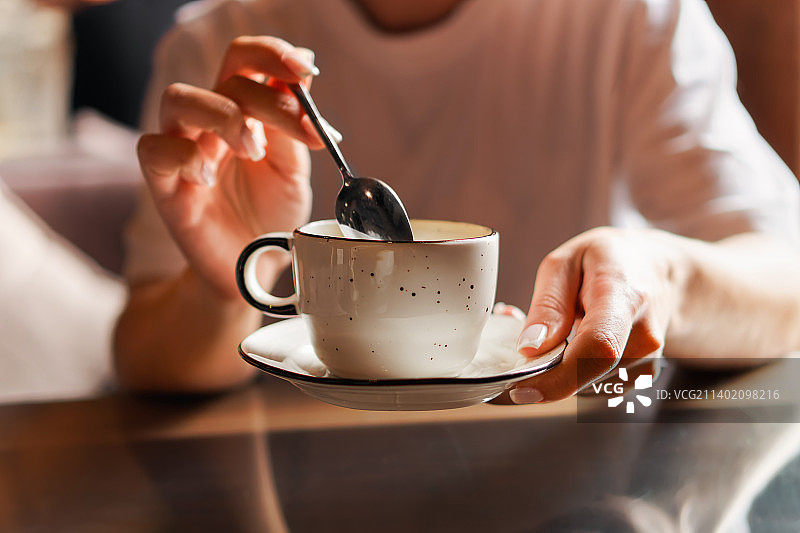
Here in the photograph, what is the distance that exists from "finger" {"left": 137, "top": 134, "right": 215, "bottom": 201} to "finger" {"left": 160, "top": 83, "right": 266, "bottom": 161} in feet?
0.06

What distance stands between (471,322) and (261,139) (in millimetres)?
289

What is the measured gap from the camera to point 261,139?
0.62 metres

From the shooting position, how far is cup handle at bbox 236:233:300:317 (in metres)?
0.48

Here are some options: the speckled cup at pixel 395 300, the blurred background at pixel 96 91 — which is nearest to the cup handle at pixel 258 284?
the speckled cup at pixel 395 300

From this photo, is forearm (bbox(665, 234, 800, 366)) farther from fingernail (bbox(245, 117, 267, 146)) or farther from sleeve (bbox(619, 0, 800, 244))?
fingernail (bbox(245, 117, 267, 146))

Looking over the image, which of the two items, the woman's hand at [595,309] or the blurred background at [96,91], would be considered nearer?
the woman's hand at [595,309]

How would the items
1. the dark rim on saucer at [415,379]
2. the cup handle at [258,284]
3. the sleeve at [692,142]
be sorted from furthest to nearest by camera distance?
1. the sleeve at [692,142]
2. the cup handle at [258,284]
3. the dark rim on saucer at [415,379]

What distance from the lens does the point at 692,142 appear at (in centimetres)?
91

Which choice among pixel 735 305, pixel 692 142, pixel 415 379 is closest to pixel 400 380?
pixel 415 379

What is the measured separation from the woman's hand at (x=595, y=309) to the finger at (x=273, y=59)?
252mm

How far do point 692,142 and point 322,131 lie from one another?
601mm

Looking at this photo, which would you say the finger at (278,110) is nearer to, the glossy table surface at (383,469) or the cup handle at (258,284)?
the cup handle at (258,284)

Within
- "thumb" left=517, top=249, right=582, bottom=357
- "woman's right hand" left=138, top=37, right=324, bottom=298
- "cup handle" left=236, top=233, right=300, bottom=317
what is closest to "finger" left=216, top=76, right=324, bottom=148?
"woman's right hand" left=138, top=37, right=324, bottom=298

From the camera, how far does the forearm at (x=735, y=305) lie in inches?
24.8
